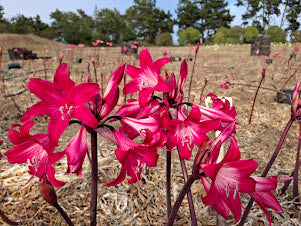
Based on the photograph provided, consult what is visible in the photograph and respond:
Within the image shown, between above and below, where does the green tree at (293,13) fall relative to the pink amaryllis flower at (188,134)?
above

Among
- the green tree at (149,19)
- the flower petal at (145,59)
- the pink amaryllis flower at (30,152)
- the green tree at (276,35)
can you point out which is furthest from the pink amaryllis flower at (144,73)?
the green tree at (149,19)

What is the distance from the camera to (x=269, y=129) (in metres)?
3.66

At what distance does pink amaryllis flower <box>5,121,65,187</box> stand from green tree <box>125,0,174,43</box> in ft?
163

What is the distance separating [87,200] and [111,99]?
135 centimetres

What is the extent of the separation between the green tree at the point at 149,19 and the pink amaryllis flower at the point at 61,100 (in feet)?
164

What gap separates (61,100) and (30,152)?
284mm

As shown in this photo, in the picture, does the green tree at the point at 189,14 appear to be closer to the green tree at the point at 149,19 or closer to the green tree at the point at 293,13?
the green tree at the point at 149,19

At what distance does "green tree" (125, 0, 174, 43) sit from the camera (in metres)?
49.2

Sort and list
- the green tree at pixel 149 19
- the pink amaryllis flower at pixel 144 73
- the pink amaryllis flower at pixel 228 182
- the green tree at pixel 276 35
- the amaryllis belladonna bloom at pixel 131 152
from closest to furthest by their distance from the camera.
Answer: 1. the pink amaryllis flower at pixel 228 182
2. the amaryllis belladonna bloom at pixel 131 152
3. the pink amaryllis flower at pixel 144 73
4. the green tree at pixel 276 35
5. the green tree at pixel 149 19

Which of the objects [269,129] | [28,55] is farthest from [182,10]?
[269,129]

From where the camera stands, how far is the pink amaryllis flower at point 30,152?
0.76 meters

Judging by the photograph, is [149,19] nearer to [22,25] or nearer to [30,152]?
[22,25]

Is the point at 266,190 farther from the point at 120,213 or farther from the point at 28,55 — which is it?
the point at 28,55

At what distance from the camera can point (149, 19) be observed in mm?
48469
